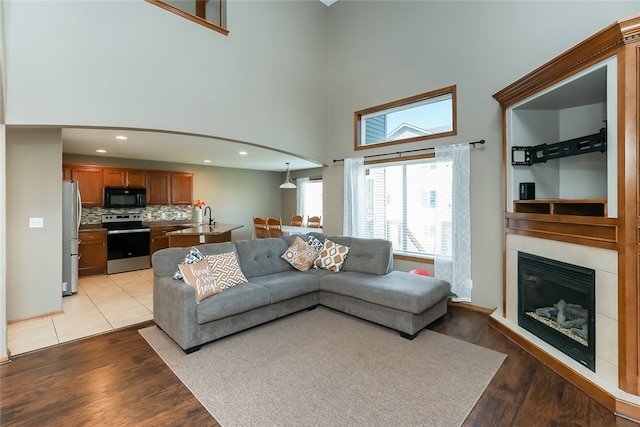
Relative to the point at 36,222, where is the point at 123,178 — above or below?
above

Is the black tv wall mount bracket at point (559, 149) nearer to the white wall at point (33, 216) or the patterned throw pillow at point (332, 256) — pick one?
the patterned throw pillow at point (332, 256)

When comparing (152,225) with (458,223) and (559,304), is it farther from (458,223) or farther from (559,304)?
→ (559,304)

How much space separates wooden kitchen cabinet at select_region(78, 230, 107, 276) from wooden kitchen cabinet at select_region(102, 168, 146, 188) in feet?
3.82

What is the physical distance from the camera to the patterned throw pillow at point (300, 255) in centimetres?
408

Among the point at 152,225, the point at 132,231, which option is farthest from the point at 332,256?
the point at 152,225

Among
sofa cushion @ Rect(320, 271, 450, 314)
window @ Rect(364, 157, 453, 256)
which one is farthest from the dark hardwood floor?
window @ Rect(364, 157, 453, 256)

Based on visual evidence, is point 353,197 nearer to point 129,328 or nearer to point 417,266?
point 417,266

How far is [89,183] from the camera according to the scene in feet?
19.4

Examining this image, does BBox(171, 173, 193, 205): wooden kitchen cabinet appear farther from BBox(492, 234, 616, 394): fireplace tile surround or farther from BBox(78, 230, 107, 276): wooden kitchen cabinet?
BBox(492, 234, 616, 394): fireplace tile surround

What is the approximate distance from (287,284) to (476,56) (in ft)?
11.9

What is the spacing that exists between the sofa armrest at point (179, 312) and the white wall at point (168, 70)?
1.84 metres

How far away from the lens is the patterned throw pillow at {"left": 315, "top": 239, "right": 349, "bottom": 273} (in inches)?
159

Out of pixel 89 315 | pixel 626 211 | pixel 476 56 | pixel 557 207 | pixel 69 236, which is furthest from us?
pixel 69 236

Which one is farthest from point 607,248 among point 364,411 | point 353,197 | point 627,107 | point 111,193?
point 111,193
